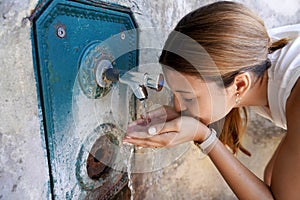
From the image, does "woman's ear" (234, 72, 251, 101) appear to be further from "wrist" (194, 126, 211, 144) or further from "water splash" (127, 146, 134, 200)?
"water splash" (127, 146, 134, 200)

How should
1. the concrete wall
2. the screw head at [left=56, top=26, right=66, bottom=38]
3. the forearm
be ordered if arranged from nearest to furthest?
the concrete wall
the screw head at [left=56, top=26, right=66, bottom=38]
the forearm

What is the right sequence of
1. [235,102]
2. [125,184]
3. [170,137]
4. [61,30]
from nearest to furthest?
[61,30], [170,137], [235,102], [125,184]

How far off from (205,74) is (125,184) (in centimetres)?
53

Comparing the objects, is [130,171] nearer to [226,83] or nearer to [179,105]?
[179,105]

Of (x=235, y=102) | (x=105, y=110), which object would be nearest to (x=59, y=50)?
(x=105, y=110)

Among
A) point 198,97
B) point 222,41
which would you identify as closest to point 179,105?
point 198,97

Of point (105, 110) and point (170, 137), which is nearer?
point (170, 137)

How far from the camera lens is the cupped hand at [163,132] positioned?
0.84m

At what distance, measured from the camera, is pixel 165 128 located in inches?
33.4

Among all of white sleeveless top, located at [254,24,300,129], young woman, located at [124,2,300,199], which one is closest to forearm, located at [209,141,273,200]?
young woman, located at [124,2,300,199]

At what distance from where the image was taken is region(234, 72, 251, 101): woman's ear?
2.75ft

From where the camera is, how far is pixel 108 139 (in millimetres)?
1005

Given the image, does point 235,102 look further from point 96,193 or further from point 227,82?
point 96,193

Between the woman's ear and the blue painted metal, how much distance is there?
1.21ft
